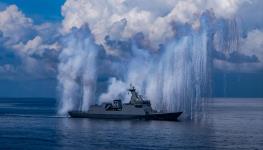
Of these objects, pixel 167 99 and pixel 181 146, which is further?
pixel 167 99

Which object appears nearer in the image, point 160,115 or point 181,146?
point 181,146

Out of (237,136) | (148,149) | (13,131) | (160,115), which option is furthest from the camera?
(160,115)

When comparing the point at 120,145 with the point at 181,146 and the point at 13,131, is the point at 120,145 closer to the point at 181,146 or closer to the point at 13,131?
the point at 181,146

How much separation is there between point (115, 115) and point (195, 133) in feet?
198

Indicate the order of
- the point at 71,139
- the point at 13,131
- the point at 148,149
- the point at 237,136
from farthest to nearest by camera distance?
1. the point at 13,131
2. the point at 237,136
3. the point at 71,139
4. the point at 148,149

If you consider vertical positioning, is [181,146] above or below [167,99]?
below

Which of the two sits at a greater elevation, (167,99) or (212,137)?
(167,99)

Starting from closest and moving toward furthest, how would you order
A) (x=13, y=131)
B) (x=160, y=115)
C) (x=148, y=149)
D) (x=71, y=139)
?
(x=148, y=149) → (x=71, y=139) → (x=13, y=131) → (x=160, y=115)

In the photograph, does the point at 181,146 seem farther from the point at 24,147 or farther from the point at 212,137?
the point at 24,147

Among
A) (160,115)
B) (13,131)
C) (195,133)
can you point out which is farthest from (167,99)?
(13,131)

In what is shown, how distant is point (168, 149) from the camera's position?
357 feet

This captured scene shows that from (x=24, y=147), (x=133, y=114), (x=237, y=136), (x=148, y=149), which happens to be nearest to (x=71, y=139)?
(x=24, y=147)

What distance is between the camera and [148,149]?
108 meters

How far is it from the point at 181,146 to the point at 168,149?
238 inches
